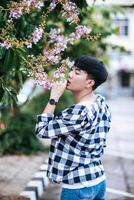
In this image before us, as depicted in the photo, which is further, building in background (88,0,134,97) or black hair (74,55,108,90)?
building in background (88,0,134,97)

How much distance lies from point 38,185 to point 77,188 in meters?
4.67

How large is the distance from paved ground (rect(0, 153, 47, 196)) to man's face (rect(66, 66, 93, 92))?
13.4ft

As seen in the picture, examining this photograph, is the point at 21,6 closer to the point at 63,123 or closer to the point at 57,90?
the point at 57,90

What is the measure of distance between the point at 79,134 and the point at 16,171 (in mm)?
7067

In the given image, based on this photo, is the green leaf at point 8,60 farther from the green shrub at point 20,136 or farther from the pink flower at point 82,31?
the green shrub at point 20,136

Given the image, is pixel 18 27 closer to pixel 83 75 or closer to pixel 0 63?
pixel 0 63

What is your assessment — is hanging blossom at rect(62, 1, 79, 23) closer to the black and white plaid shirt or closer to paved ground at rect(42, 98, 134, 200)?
the black and white plaid shirt

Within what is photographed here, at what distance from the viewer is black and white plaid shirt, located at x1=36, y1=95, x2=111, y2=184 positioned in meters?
4.46

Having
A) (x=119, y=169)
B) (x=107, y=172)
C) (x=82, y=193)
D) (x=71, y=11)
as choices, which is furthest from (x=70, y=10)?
(x=119, y=169)

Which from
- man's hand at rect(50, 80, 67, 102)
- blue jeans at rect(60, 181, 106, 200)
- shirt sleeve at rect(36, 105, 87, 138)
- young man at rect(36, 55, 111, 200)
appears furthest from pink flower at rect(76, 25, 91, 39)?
blue jeans at rect(60, 181, 106, 200)

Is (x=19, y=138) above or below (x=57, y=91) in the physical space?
below

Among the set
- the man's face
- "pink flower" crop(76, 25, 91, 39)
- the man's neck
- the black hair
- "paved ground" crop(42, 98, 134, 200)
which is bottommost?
"paved ground" crop(42, 98, 134, 200)

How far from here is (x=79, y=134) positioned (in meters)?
4.50

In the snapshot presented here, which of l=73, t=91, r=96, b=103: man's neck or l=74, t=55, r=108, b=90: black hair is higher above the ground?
l=74, t=55, r=108, b=90: black hair
